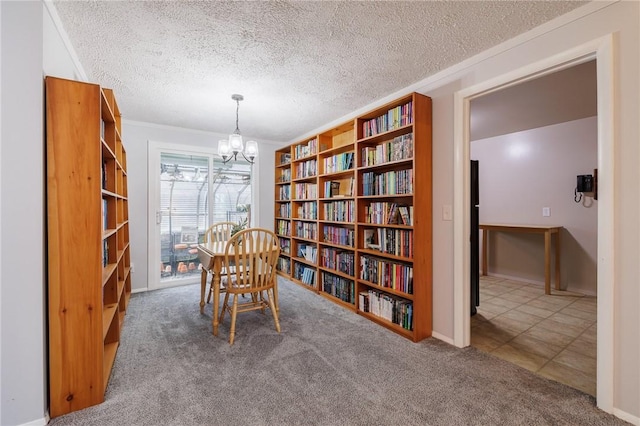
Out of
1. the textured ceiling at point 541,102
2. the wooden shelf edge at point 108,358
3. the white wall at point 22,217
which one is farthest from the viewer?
the textured ceiling at point 541,102

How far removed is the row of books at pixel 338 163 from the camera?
3.20 metres

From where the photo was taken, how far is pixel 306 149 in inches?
156

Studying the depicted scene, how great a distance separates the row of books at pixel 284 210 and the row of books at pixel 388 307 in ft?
6.53

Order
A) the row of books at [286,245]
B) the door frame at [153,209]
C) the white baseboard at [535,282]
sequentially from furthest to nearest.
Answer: the row of books at [286,245]
the door frame at [153,209]
the white baseboard at [535,282]

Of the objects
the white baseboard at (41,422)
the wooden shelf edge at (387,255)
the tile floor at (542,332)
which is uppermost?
the wooden shelf edge at (387,255)

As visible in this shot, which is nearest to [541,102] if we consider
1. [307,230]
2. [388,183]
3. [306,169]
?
[388,183]

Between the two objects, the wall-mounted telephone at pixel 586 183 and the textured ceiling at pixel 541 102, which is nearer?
Answer: the textured ceiling at pixel 541 102

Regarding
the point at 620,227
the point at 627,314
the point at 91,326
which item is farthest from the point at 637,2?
the point at 91,326

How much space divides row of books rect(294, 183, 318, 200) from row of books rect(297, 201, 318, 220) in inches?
3.8

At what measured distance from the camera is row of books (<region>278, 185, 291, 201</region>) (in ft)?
14.6

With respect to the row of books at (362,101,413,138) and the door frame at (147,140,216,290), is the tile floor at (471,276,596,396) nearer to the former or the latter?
the row of books at (362,101,413,138)

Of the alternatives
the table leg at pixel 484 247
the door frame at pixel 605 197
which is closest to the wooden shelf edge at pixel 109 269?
the door frame at pixel 605 197

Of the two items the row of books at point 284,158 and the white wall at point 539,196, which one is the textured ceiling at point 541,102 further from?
the row of books at point 284,158

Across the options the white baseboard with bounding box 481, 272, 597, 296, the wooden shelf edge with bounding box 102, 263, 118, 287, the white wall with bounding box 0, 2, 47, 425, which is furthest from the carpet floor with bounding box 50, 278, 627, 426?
the white baseboard with bounding box 481, 272, 597, 296
